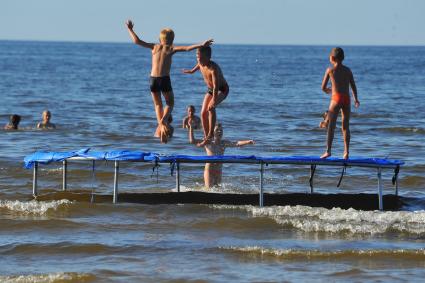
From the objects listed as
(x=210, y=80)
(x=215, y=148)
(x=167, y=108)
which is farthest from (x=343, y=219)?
(x=167, y=108)

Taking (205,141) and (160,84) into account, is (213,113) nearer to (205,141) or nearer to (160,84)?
(205,141)

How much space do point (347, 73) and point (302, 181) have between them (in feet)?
19.7

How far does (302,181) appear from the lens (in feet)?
68.8

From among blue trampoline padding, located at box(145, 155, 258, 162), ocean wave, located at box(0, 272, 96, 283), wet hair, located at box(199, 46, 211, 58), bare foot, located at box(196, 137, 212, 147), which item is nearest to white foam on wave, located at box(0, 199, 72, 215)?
blue trampoline padding, located at box(145, 155, 258, 162)

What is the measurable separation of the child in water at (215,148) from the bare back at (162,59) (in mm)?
1829

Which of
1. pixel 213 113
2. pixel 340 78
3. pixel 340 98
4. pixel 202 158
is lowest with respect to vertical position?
pixel 202 158

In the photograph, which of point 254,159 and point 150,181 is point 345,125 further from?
point 150,181

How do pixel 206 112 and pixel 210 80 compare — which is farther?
pixel 206 112

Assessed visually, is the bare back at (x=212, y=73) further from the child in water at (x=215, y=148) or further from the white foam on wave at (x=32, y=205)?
the white foam on wave at (x=32, y=205)

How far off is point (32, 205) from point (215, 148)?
320 centimetres

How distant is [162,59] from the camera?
15.0 meters

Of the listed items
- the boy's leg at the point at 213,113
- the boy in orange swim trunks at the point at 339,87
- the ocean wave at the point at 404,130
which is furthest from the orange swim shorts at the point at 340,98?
the ocean wave at the point at 404,130

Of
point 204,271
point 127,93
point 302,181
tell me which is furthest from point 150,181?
point 127,93

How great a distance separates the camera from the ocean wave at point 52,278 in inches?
488
